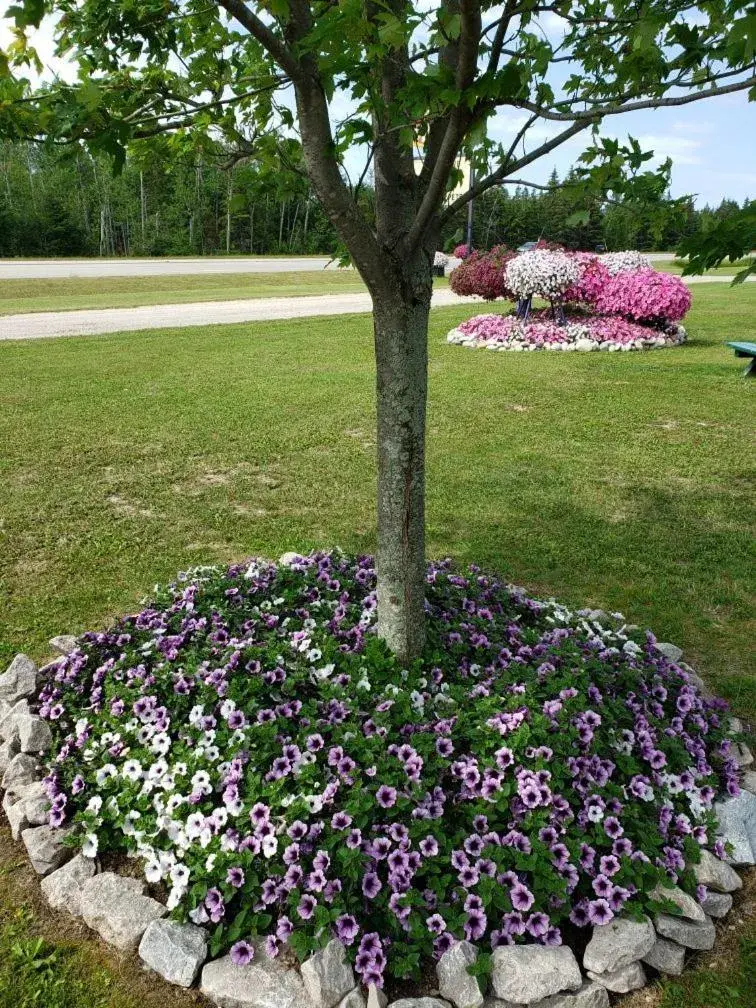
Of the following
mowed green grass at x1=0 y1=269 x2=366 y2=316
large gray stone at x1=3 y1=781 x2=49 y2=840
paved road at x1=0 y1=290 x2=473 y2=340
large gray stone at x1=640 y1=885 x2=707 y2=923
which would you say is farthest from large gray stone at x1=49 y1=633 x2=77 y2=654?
mowed green grass at x1=0 y1=269 x2=366 y2=316

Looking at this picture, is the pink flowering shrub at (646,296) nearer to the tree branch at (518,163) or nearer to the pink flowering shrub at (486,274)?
the pink flowering shrub at (486,274)

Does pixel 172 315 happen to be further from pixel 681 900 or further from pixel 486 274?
pixel 681 900

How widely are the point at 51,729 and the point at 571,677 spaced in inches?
86.7

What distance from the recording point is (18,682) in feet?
11.7

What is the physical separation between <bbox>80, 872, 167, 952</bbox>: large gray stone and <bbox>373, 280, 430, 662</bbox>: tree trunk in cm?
131

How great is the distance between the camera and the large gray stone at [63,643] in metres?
3.95

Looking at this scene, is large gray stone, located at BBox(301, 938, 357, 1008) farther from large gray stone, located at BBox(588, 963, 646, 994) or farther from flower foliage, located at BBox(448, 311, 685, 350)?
flower foliage, located at BBox(448, 311, 685, 350)

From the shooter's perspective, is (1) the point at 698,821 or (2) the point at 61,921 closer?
(2) the point at 61,921

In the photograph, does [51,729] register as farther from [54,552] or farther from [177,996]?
[54,552]

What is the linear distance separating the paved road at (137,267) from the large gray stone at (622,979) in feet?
95.2

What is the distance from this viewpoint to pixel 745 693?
3.83m

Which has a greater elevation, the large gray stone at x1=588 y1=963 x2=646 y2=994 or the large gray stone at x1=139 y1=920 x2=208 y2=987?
the large gray stone at x1=588 y1=963 x2=646 y2=994

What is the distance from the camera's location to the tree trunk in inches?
112

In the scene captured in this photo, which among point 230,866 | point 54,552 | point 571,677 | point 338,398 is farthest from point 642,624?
point 338,398
